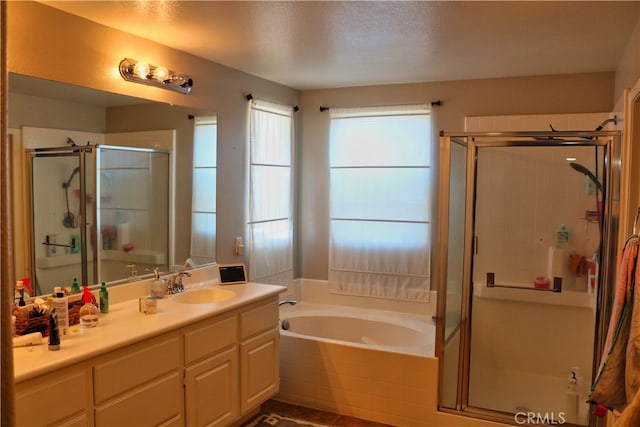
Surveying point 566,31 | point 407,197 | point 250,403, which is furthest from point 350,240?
point 566,31

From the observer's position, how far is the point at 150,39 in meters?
2.90

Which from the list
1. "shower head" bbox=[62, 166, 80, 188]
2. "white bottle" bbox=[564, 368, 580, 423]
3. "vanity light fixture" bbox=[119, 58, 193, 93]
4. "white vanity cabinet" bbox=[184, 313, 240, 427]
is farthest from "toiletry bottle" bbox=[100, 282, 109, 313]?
"white bottle" bbox=[564, 368, 580, 423]

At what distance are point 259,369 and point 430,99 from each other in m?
2.43

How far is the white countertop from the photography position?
6.10 ft

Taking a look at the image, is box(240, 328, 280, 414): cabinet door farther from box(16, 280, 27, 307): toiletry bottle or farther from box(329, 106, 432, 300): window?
box(329, 106, 432, 300): window

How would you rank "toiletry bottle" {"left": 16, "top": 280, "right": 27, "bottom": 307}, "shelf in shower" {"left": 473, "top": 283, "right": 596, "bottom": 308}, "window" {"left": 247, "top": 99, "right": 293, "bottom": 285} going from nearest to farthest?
1. "toiletry bottle" {"left": 16, "top": 280, "right": 27, "bottom": 307}
2. "shelf in shower" {"left": 473, "top": 283, "right": 596, "bottom": 308}
3. "window" {"left": 247, "top": 99, "right": 293, "bottom": 285}

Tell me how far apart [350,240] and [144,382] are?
2330 millimetres

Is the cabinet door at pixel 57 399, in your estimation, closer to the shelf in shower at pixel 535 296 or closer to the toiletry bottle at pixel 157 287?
the toiletry bottle at pixel 157 287

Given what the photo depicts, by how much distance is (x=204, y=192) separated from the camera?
3436 millimetres

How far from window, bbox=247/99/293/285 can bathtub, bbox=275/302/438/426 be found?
1.61ft

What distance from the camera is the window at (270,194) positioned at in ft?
12.5

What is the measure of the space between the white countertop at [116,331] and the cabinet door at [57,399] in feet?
0.16

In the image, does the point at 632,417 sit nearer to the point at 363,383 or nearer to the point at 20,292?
the point at 20,292

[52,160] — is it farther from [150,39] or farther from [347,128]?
[347,128]
